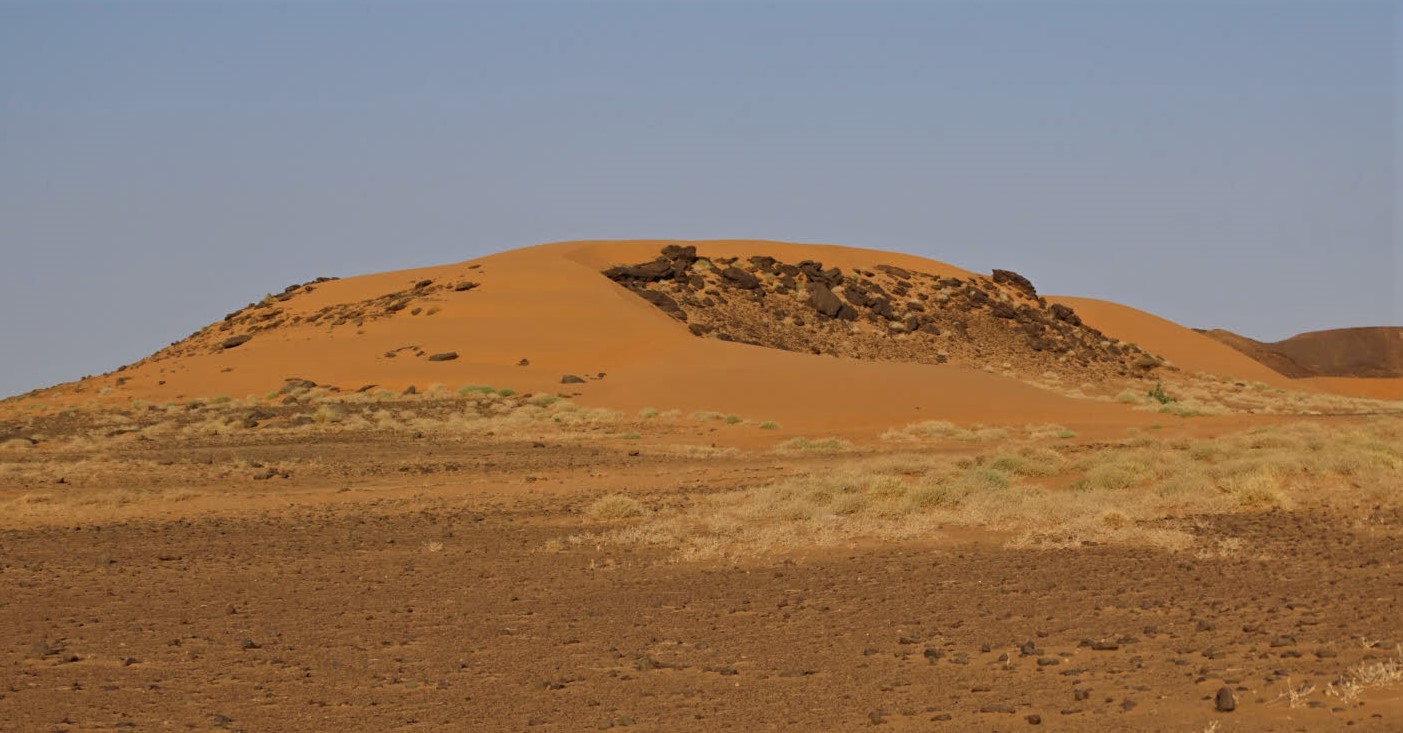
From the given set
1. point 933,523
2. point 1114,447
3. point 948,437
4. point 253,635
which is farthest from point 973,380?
point 253,635

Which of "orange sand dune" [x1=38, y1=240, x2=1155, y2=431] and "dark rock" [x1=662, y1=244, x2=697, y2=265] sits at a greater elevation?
"dark rock" [x1=662, y1=244, x2=697, y2=265]

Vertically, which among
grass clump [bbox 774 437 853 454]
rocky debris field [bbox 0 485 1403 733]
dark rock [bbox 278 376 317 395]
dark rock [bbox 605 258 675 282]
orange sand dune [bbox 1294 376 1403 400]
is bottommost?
rocky debris field [bbox 0 485 1403 733]

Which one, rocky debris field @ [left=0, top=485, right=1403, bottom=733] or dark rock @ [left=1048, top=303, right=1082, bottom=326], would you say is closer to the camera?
rocky debris field @ [left=0, top=485, right=1403, bottom=733]

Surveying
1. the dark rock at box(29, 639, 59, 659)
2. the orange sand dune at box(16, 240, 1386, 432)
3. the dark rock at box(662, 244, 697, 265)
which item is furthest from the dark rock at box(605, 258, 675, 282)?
the dark rock at box(29, 639, 59, 659)

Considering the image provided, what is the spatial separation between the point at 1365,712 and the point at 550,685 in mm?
5109

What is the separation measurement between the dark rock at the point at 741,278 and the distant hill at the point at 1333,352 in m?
67.7

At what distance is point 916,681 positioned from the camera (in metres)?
9.19

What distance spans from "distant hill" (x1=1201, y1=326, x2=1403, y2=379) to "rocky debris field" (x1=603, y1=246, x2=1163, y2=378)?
164 ft

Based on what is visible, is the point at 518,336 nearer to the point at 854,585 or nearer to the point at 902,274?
the point at 902,274

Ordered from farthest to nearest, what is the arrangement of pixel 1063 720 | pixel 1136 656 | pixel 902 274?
pixel 902 274 → pixel 1136 656 → pixel 1063 720

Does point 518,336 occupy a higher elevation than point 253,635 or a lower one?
higher

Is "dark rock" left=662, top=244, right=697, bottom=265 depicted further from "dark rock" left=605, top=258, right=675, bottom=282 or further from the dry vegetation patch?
the dry vegetation patch

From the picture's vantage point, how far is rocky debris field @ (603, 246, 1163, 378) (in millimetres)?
70312

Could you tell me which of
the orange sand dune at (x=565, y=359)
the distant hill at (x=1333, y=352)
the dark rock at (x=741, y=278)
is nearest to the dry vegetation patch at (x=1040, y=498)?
the orange sand dune at (x=565, y=359)
